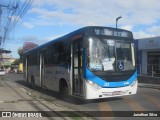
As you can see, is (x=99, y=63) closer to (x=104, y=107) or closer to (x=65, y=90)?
(x=104, y=107)

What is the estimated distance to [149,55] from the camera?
36812 millimetres

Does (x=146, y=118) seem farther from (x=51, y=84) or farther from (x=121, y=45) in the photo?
(x=51, y=84)

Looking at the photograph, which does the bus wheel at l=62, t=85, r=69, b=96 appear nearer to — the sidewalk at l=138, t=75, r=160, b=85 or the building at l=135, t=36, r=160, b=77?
the sidewalk at l=138, t=75, r=160, b=85

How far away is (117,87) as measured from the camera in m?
14.0

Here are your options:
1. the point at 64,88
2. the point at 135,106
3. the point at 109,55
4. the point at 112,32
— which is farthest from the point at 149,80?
the point at 135,106

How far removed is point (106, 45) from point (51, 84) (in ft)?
19.2

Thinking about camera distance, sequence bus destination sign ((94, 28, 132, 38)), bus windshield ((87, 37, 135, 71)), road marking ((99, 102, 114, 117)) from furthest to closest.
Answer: bus destination sign ((94, 28, 132, 38)), bus windshield ((87, 37, 135, 71)), road marking ((99, 102, 114, 117))

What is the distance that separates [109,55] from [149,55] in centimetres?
2373

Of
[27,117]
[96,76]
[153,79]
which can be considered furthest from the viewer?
[153,79]

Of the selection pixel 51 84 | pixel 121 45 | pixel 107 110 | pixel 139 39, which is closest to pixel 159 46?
pixel 139 39

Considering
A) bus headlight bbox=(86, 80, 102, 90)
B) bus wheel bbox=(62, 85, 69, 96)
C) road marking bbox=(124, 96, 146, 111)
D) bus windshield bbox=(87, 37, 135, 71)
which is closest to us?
road marking bbox=(124, 96, 146, 111)

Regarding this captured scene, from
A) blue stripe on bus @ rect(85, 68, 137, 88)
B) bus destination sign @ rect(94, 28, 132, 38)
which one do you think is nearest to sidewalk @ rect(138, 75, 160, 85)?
bus destination sign @ rect(94, 28, 132, 38)

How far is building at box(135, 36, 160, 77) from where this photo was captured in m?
32.4

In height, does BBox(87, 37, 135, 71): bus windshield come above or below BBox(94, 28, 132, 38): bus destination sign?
below
